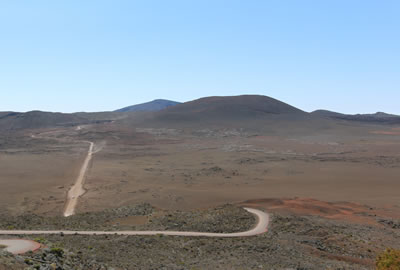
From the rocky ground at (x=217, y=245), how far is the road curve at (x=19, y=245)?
2.10 feet

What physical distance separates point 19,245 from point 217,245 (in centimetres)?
1045

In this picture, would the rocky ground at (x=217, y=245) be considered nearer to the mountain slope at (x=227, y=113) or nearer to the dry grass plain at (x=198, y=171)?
the dry grass plain at (x=198, y=171)

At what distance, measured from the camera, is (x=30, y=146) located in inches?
3406

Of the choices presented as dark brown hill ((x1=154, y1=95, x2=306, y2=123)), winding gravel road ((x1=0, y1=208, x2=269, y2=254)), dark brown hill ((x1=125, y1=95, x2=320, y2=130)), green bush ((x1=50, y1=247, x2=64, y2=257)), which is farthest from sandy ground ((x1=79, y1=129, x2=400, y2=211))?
dark brown hill ((x1=154, y1=95, x2=306, y2=123))

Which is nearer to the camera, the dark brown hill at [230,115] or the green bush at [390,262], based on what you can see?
the green bush at [390,262]

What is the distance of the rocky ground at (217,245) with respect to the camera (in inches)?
653

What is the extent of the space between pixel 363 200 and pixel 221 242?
22.0 m

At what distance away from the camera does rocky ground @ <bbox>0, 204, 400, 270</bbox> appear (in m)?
16.6

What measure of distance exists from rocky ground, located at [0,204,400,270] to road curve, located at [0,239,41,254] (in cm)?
64

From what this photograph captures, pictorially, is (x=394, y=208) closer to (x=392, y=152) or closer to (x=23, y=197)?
(x=23, y=197)

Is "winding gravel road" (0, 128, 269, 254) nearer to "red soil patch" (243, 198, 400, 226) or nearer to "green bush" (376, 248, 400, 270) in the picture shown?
"red soil patch" (243, 198, 400, 226)

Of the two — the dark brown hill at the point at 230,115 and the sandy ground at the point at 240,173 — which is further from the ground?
the dark brown hill at the point at 230,115

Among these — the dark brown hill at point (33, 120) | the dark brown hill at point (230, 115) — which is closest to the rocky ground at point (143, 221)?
the dark brown hill at point (230, 115)

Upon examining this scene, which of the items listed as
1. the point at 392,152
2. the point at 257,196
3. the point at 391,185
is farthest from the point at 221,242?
the point at 392,152
